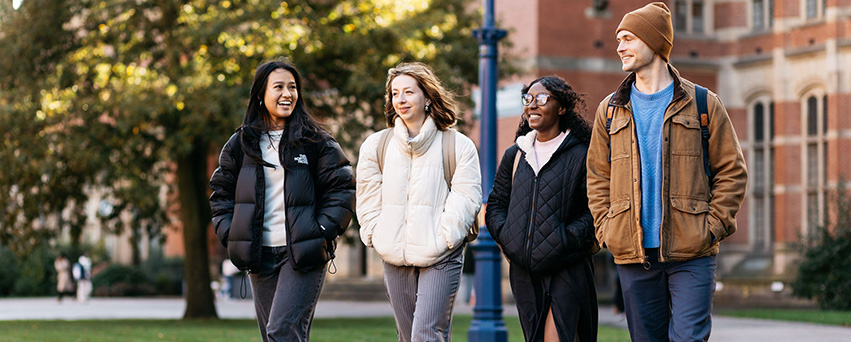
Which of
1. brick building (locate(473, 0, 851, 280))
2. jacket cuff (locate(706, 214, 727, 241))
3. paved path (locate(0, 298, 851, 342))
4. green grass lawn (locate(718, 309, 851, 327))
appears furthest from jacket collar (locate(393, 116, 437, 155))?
brick building (locate(473, 0, 851, 280))

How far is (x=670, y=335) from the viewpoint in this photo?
18.2ft

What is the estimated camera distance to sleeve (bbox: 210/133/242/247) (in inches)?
260

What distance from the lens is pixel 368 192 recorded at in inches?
262

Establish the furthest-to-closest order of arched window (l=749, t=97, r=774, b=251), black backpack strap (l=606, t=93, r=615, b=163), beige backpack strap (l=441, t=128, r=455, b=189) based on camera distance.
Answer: arched window (l=749, t=97, r=774, b=251), beige backpack strap (l=441, t=128, r=455, b=189), black backpack strap (l=606, t=93, r=615, b=163)

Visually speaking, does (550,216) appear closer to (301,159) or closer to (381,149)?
(381,149)

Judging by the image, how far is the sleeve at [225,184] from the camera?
6.61 m

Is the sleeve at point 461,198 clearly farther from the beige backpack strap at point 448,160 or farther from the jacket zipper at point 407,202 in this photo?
the jacket zipper at point 407,202

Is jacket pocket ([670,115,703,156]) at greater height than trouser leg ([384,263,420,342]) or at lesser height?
greater

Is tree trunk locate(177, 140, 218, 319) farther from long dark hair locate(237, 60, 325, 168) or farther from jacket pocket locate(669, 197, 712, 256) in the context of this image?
jacket pocket locate(669, 197, 712, 256)

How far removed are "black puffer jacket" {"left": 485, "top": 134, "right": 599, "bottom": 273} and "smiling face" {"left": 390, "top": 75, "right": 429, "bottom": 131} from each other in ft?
2.16

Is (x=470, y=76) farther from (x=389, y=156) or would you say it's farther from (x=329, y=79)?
(x=389, y=156)

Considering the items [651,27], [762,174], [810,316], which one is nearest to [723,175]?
[651,27]

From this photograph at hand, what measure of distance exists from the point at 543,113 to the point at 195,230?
53.5ft

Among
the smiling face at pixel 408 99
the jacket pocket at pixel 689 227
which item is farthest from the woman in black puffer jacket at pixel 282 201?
the jacket pocket at pixel 689 227
